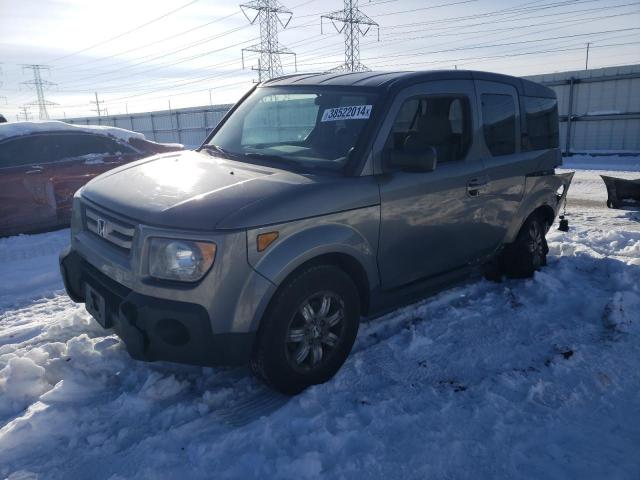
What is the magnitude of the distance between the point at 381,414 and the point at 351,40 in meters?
34.1

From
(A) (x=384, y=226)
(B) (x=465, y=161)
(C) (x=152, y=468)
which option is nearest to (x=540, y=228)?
(B) (x=465, y=161)

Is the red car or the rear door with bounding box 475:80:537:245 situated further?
the red car

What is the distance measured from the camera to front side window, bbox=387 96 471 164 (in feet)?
11.4

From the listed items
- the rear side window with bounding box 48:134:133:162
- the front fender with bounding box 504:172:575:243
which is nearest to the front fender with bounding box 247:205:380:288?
the front fender with bounding box 504:172:575:243

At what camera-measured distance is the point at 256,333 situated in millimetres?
2781

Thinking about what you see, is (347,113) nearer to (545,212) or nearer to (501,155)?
(501,155)

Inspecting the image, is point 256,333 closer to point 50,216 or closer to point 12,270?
point 12,270

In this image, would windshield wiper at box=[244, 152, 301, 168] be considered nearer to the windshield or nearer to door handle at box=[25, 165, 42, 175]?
the windshield

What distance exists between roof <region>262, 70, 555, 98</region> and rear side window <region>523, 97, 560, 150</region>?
36cm

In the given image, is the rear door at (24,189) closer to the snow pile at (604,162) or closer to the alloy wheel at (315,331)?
the alloy wheel at (315,331)

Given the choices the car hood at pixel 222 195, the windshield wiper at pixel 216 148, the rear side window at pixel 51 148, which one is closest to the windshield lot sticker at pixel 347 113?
the car hood at pixel 222 195

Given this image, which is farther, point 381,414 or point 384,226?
point 384,226

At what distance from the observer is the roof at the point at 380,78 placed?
3.57 meters

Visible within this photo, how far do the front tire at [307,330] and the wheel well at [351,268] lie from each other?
53 millimetres
